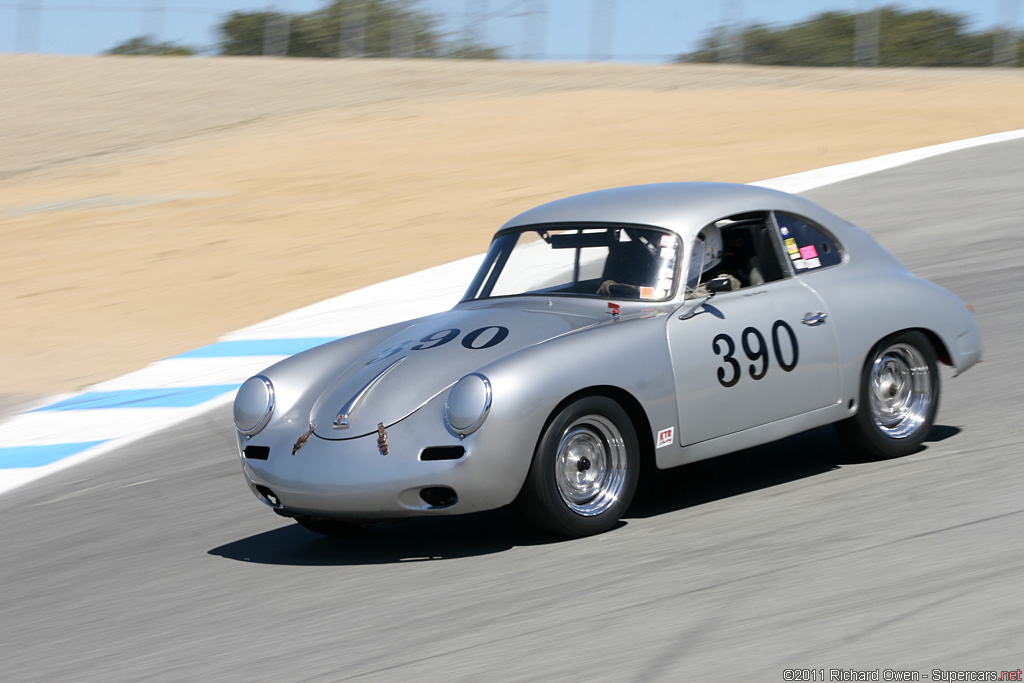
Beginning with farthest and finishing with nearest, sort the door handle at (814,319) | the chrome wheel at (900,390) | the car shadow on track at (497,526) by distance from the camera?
1. the chrome wheel at (900,390)
2. the door handle at (814,319)
3. the car shadow on track at (497,526)

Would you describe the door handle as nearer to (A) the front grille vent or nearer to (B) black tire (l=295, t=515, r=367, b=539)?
(B) black tire (l=295, t=515, r=367, b=539)

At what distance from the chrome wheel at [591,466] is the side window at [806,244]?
1504 millimetres

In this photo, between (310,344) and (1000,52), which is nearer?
(310,344)

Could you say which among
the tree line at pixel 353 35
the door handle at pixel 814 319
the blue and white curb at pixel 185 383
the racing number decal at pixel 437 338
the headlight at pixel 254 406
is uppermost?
the tree line at pixel 353 35

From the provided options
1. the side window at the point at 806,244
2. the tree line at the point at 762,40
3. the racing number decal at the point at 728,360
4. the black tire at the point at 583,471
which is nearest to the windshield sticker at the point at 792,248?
the side window at the point at 806,244

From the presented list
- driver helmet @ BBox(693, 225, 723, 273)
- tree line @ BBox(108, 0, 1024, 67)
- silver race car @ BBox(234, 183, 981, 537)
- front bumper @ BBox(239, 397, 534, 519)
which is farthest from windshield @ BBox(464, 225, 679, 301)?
tree line @ BBox(108, 0, 1024, 67)

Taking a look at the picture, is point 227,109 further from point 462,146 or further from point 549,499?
point 549,499

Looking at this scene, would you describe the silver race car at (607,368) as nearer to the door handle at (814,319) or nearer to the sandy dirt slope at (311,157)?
the door handle at (814,319)

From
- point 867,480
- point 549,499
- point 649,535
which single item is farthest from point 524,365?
point 867,480

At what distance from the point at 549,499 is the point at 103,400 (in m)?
5.32

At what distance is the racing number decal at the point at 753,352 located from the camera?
5559 millimetres

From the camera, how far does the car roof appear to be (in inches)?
232

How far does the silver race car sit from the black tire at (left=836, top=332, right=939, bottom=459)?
1cm

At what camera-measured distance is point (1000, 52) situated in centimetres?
3428
